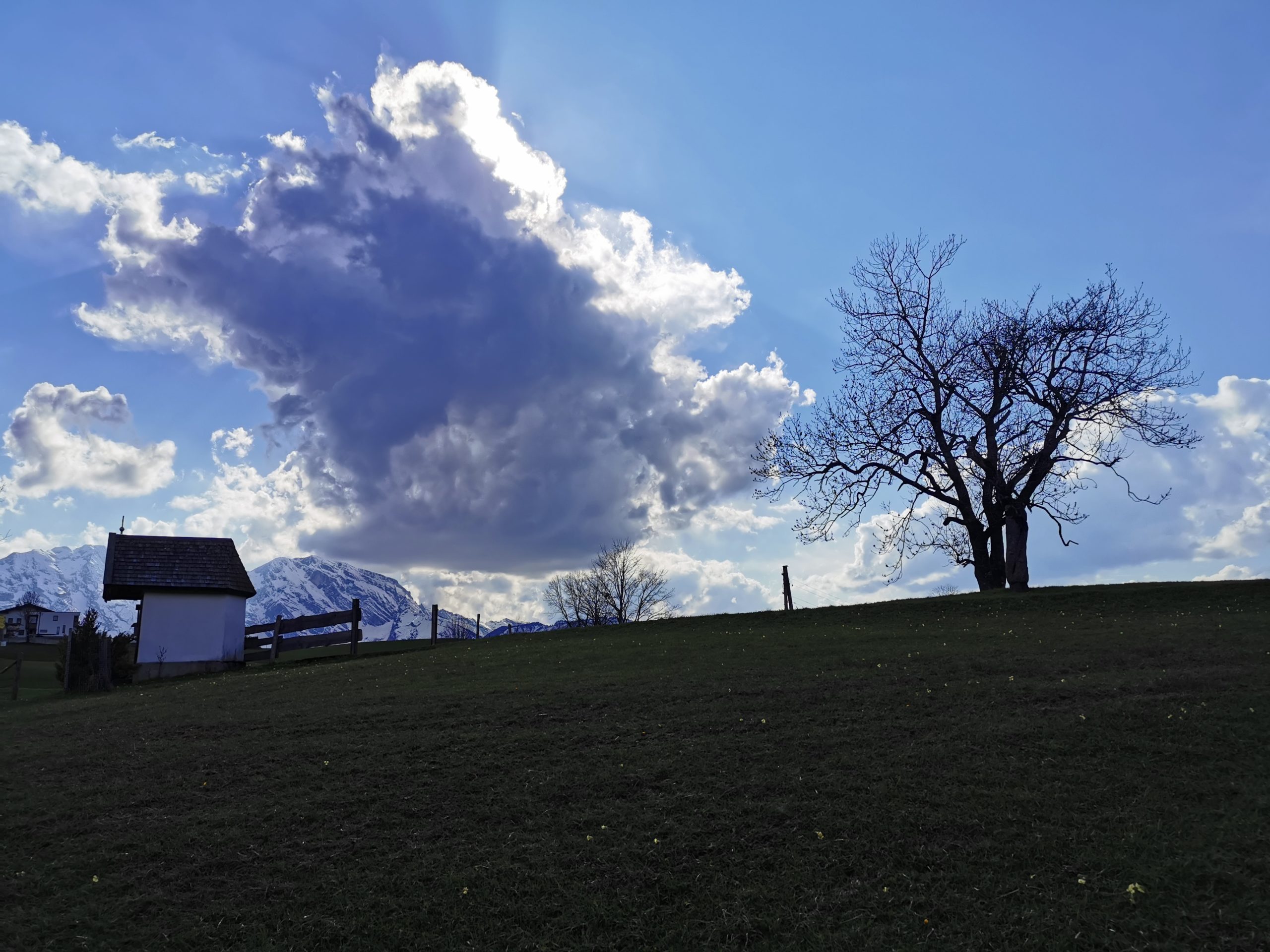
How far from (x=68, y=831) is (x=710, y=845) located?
848 cm

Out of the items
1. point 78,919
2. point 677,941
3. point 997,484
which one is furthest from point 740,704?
point 997,484

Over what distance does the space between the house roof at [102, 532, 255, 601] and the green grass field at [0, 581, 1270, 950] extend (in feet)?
53.6

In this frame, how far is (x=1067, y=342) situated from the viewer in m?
33.1

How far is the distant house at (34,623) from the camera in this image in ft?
300

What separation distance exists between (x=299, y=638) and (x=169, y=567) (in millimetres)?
6089

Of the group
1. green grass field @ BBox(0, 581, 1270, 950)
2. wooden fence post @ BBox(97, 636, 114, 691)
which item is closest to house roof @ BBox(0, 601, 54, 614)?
wooden fence post @ BBox(97, 636, 114, 691)

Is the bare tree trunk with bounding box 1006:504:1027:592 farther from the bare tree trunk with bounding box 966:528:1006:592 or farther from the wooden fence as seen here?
the wooden fence

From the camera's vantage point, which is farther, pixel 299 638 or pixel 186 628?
pixel 299 638

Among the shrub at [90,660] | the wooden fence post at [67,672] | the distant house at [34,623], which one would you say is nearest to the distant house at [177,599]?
the shrub at [90,660]

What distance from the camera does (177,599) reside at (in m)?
33.7

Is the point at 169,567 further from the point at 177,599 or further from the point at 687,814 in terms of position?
the point at 687,814

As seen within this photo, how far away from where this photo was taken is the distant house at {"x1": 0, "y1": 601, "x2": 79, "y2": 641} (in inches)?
3597

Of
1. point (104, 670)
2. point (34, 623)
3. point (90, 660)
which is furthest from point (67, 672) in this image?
point (34, 623)

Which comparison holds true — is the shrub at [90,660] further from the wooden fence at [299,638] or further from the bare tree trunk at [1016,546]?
the bare tree trunk at [1016,546]
